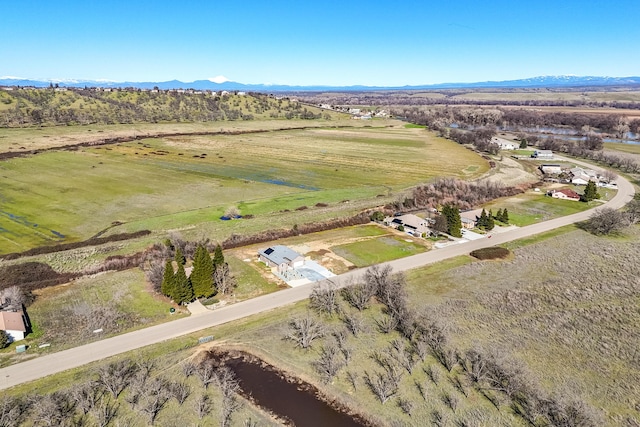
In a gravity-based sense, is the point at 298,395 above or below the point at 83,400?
below

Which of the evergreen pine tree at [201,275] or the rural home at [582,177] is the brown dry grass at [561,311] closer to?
the evergreen pine tree at [201,275]

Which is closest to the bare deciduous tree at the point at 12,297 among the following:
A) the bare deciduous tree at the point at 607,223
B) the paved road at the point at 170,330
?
the paved road at the point at 170,330

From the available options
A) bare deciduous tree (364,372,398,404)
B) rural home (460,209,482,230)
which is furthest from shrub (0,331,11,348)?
rural home (460,209,482,230)

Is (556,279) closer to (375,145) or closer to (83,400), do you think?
(83,400)

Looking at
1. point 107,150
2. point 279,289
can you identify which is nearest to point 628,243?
point 279,289

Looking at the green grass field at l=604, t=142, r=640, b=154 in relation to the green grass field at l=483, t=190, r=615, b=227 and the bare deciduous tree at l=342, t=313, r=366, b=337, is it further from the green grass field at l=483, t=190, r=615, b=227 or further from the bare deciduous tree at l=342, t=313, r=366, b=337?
the bare deciduous tree at l=342, t=313, r=366, b=337

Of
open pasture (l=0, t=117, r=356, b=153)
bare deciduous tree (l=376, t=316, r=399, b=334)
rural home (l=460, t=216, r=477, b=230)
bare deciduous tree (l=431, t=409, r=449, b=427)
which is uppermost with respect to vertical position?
open pasture (l=0, t=117, r=356, b=153)

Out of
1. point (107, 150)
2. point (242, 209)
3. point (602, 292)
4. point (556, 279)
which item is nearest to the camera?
point (602, 292)
